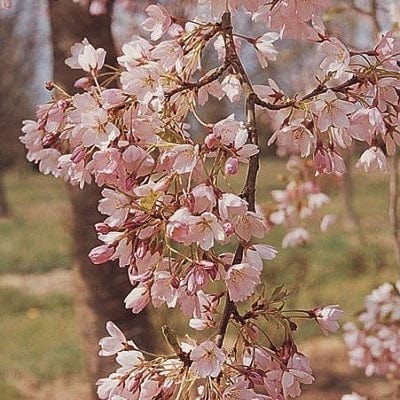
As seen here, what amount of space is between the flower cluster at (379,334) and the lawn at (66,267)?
27.9 inches

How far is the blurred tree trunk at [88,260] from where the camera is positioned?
9.57ft

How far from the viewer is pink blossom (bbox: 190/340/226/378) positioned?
0.96 metres

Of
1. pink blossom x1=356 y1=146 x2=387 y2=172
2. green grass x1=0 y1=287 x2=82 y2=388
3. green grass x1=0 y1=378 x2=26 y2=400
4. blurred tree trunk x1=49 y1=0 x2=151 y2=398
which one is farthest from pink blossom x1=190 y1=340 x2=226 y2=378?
green grass x1=0 y1=287 x2=82 y2=388

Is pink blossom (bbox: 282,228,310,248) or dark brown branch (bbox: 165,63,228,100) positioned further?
pink blossom (bbox: 282,228,310,248)

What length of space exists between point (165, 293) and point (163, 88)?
249 mm

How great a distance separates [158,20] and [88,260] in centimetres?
194

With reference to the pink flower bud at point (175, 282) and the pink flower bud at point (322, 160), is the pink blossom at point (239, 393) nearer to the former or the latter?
the pink flower bud at point (175, 282)

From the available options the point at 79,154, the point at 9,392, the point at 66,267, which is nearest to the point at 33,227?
the point at 66,267

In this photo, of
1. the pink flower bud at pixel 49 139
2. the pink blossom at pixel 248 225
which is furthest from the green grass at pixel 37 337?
the pink blossom at pixel 248 225

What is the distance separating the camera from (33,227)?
1112cm

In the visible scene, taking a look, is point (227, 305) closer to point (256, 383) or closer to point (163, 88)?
point (256, 383)

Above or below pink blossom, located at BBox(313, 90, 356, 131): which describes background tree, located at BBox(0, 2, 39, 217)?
below

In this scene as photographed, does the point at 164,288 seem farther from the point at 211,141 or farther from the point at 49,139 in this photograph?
the point at 49,139

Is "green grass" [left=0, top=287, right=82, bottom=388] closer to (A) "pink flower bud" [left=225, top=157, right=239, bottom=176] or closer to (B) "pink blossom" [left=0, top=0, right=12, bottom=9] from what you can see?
(B) "pink blossom" [left=0, top=0, right=12, bottom=9]
